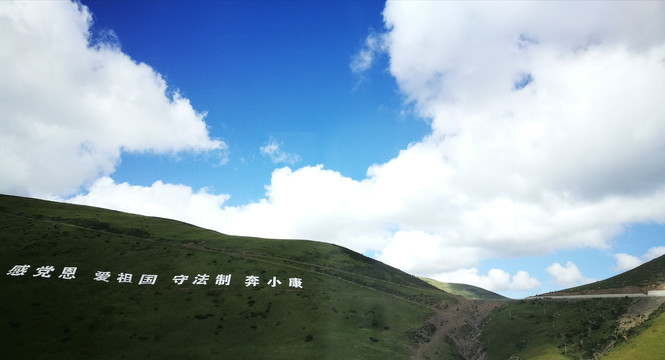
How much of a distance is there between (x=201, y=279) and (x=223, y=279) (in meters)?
6.05

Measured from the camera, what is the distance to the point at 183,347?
76312 mm

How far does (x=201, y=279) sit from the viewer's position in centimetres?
10594

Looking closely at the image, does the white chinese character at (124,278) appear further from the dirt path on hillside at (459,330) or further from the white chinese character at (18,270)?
the dirt path on hillside at (459,330)

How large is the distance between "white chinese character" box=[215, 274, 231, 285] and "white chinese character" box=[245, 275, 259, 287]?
16.6 feet

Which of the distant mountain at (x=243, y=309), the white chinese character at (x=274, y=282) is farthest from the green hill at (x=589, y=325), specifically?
the white chinese character at (x=274, y=282)

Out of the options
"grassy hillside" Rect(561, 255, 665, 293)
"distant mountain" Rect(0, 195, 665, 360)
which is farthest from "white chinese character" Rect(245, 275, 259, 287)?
"grassy hillside" Rect(561, 255, 665, 293)

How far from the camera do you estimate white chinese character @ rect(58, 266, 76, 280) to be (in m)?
94.4

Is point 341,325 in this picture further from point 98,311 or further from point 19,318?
point 19,318

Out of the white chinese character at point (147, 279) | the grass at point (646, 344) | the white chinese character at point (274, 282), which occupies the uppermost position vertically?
the white chinese character at point (274, 282)

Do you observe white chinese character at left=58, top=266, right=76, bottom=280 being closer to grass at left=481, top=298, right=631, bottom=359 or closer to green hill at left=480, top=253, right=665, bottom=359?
green hill at left=480, top=253, right=665, bottom=359

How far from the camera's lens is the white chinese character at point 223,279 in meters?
106

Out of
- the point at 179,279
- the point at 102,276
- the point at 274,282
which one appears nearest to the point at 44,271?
the point at 102,276

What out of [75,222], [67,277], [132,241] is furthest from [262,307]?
[75,222]

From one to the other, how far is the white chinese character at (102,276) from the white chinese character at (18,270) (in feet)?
51.8
